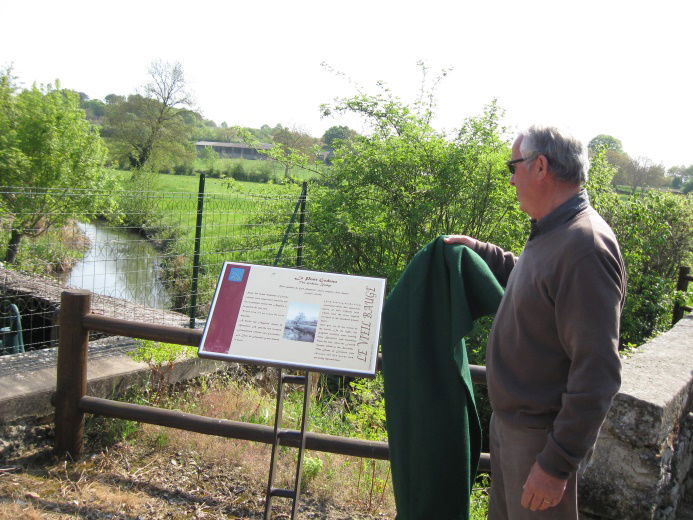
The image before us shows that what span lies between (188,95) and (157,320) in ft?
143

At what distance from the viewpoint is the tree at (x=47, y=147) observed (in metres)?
18.2

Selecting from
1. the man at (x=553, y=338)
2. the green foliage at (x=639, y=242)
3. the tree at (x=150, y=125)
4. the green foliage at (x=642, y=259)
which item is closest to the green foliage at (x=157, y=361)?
the man at (x=553, y=338)

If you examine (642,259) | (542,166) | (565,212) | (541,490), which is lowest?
(541,490)

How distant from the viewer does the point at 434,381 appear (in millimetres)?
2434

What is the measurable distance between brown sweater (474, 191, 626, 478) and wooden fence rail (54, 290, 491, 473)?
6.33 ft

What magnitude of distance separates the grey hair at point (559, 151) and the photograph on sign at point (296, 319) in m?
1.20

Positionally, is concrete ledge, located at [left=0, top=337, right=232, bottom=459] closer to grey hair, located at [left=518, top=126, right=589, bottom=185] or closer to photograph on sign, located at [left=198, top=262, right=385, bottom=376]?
photograph on sign, located at [left=198, top=262, right=385, bottom=376]

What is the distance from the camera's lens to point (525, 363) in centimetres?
215

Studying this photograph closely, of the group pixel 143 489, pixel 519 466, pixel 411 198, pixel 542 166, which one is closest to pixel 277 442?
pixel 143 489

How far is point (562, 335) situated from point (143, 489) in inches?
120

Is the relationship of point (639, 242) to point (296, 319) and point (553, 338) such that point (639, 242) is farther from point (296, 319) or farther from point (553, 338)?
point (553, 338)

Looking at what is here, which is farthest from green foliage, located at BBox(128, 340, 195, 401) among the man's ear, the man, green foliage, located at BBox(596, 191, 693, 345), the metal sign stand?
green foliage, located at BBox(596, 191, 693, 345)

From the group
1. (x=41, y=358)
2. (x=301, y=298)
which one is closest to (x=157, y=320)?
(x=41, y=358)

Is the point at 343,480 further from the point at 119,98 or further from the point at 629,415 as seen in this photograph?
the point at 119,98
